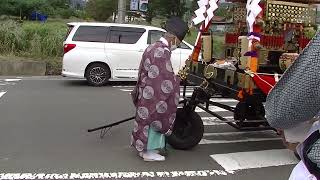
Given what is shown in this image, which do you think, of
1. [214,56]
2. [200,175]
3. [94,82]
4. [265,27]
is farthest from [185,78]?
[94,82]

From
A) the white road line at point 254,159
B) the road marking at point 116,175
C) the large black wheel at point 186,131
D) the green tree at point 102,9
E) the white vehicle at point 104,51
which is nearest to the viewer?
the road marking at point 116,175

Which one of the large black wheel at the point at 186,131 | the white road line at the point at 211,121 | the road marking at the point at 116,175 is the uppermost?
the large black wheel at the point at 186,131

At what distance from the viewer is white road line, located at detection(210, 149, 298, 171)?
5545mm

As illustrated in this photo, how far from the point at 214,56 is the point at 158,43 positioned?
2.00 metres

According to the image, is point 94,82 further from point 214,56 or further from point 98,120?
point 214,56

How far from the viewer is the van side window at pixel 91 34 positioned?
12969 mm

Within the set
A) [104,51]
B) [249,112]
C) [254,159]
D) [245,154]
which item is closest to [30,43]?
[104,51]

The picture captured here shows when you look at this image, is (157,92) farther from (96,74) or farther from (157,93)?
(96,74)

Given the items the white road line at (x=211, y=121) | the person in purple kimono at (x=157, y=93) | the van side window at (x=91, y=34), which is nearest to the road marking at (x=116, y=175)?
the person in purple kimono at (x=157, y=93)

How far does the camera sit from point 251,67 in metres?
5.46

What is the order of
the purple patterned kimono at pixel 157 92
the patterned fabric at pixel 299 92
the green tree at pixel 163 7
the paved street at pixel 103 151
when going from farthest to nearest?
1. the green tree at pixel 163 7
2. the purple patterned kimono at pixel 157 92
3. the paved street at pixel 103 151
4. the patterned fabric at pixel 299 92

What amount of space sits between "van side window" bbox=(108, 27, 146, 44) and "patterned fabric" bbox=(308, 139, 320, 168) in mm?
11259

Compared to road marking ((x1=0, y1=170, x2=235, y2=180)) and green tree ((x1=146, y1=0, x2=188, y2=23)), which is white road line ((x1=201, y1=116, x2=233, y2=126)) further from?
green tree ((x1=146, y1=0, x2=188, y2=23))

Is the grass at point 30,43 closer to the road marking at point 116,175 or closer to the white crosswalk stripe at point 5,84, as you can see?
the white crosswalk stripe at point 5,84
